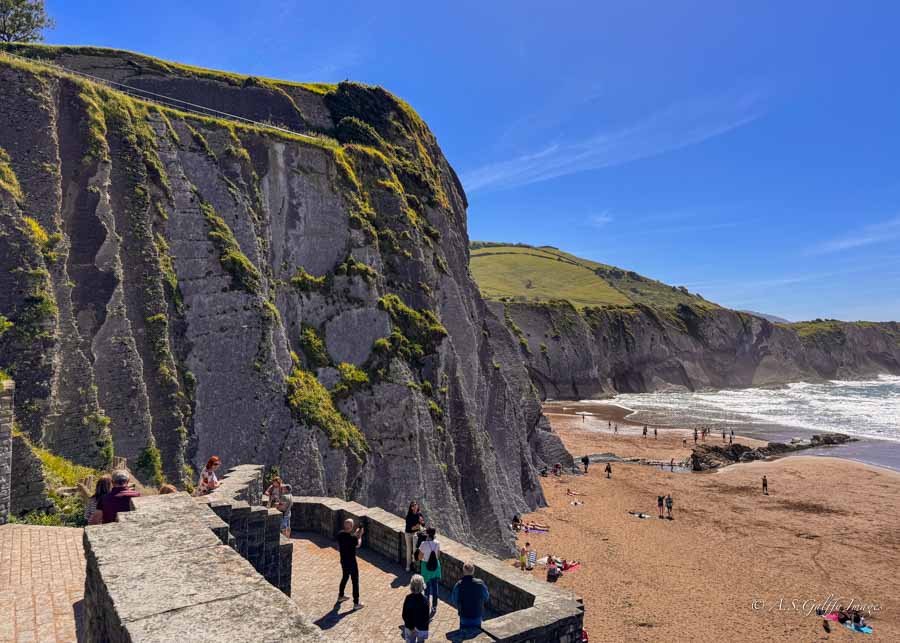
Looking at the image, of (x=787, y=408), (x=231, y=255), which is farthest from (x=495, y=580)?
(x=787, y=408)

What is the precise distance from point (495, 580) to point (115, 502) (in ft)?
21.9

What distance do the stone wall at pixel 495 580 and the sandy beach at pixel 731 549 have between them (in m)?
11.3

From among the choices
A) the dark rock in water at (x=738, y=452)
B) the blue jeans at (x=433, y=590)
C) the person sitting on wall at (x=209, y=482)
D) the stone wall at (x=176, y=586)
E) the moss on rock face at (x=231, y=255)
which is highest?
the moss on rock face at (x=231, y=255)

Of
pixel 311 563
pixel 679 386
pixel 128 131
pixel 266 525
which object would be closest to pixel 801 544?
pixel 311 563

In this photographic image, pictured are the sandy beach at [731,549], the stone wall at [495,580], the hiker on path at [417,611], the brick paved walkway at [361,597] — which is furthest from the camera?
the sandy beach at [731,549]

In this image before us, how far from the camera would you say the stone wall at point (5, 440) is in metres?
10.8

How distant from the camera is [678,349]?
122 metres

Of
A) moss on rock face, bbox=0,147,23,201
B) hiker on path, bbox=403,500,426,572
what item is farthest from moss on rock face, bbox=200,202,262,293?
hiker on path, bbox=403,500,426,572

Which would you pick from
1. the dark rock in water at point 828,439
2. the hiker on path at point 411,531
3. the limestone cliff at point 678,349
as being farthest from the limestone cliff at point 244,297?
the limestone cliff at point 678,349

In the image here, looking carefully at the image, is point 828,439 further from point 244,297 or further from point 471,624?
point 471,624

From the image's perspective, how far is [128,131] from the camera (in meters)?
22.2

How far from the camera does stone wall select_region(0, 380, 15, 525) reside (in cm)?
1078

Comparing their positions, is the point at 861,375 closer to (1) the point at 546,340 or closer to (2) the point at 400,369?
(1) the point at 546,340

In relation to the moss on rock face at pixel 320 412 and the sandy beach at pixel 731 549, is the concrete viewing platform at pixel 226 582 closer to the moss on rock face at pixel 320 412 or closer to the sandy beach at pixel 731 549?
the moss on rock face at pixel 320 412
